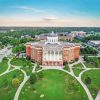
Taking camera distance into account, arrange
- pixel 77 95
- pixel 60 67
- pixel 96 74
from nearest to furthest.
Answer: pixel 77 95 < pixel 96 74 < pixel 60 67

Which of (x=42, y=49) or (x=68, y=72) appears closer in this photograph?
(x=68, y=72)

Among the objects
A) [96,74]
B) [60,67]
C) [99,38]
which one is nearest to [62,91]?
[96,74]

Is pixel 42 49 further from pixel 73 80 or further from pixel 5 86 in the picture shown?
pixel 5 86

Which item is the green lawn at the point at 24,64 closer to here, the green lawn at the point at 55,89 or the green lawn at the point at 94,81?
the green lawn at the point at 55,89

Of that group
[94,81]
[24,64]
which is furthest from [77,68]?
[24,64]

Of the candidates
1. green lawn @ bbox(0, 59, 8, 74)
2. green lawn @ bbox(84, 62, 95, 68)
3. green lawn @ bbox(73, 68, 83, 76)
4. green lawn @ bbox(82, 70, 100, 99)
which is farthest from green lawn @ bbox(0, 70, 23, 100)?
green lawn @ bbox(84, 62, 95, 68)

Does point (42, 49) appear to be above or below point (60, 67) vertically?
above
